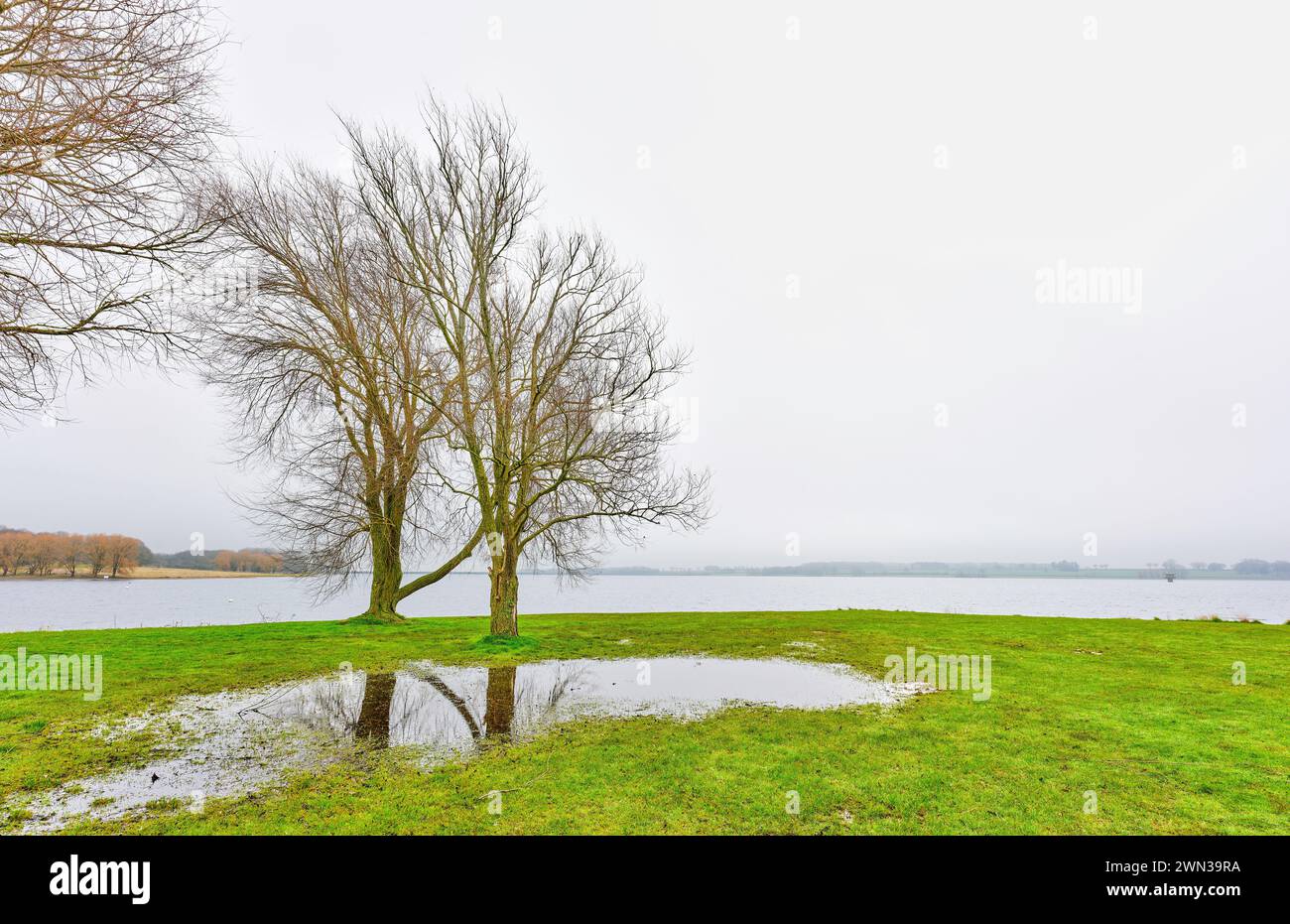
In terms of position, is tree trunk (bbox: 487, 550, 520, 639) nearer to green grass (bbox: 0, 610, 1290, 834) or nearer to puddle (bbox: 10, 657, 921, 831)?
green grass (bbox: 0, 610, 1290, 834)

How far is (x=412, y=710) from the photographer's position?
820 centimetres

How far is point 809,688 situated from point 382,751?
717cm

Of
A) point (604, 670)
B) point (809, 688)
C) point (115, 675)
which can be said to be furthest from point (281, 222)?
point (809, 688)

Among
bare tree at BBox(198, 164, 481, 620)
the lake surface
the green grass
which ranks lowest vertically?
the lake surface

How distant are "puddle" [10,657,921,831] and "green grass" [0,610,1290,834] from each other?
16.9 inches

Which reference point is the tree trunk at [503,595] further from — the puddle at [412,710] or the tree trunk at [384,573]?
the tree trunk at [384,573]

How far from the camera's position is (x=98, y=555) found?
34656 millimetres

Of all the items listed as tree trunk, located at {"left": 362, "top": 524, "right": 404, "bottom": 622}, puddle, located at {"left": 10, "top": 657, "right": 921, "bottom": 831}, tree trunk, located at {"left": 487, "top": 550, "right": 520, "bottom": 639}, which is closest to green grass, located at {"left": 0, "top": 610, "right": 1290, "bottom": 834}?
puddle, located at {"left": 10, "top": 657, "right": 921, "bottom": 831}

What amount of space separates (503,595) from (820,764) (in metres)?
10.3

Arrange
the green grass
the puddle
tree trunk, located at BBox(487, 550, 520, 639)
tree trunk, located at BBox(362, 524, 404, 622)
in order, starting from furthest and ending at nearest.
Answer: tree trunk, located at BBox(362, 524, 404, 622) → tree trunk, located at BBox(487, 550, 520, 639) → the puddle → the green grass

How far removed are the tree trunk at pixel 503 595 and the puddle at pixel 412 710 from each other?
2688 mm

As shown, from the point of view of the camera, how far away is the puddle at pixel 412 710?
5.30 m

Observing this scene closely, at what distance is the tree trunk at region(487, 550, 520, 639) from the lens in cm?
1420

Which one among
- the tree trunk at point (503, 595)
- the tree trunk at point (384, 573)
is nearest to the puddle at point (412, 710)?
the tree trunk at point (503, 595)
